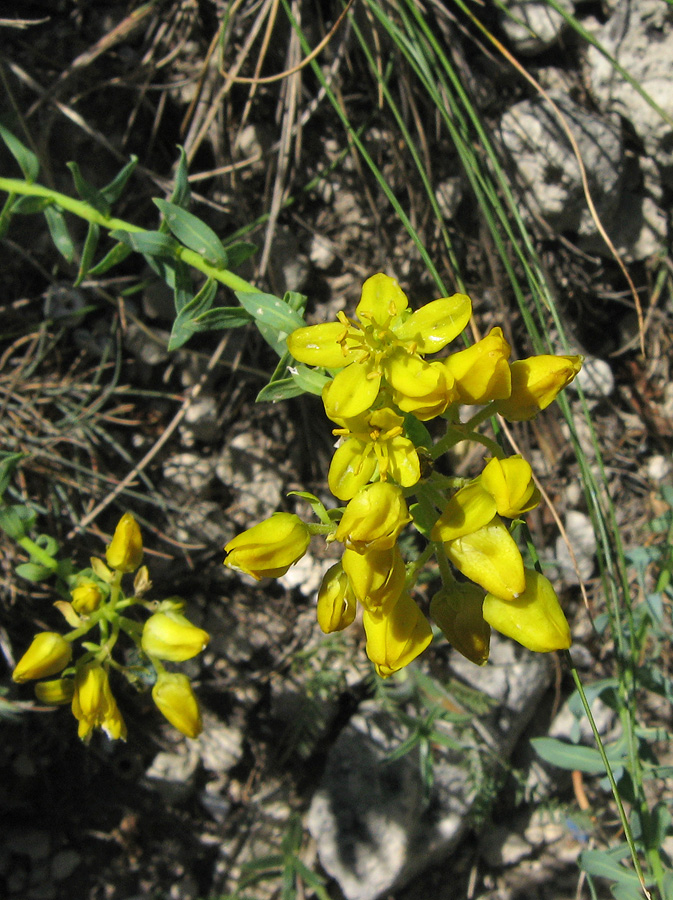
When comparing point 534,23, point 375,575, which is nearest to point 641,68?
point 534,23

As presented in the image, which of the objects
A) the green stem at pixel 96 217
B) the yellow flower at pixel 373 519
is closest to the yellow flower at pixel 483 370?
the yellow flower at pixel 373 519

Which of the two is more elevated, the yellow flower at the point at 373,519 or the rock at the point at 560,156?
the rock at the point at 560,156

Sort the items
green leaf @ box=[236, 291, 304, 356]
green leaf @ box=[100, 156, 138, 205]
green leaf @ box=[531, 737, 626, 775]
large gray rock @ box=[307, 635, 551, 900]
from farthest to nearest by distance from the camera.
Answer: large gray rock @ box=[307, 635, 551, 900] < green leaf @ box=[531, 737, 626, 775] < green leaf @ box=[100, 156, 138, 205] < green leaf @ box=[236, 291, 304, 356]

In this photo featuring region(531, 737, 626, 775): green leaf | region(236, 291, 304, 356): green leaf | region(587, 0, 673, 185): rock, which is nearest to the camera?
region(236, 291, 304, 356): green leaf

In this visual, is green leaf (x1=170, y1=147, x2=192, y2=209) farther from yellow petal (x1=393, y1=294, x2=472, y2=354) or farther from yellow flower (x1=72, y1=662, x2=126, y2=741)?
yellow flower (x1=72, y1=662, x2=126, y2=741)

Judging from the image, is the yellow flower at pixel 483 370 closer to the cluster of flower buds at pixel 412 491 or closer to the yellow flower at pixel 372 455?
the cluster of flower buds at pixel 412 491

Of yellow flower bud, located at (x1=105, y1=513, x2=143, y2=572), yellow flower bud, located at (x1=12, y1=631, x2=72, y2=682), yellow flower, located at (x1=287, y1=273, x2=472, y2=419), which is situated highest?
yellow flower, located at (x1=287, y1=273, x2=472, y2=419)

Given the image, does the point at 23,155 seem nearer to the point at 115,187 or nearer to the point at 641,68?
the point at 115,187

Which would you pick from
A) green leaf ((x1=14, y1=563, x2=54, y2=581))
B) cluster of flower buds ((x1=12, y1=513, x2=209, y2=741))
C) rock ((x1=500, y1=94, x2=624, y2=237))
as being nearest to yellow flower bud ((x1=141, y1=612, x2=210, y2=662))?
cluster of flower buds ((x1=12, y1=513, x2=209, y2=741))
